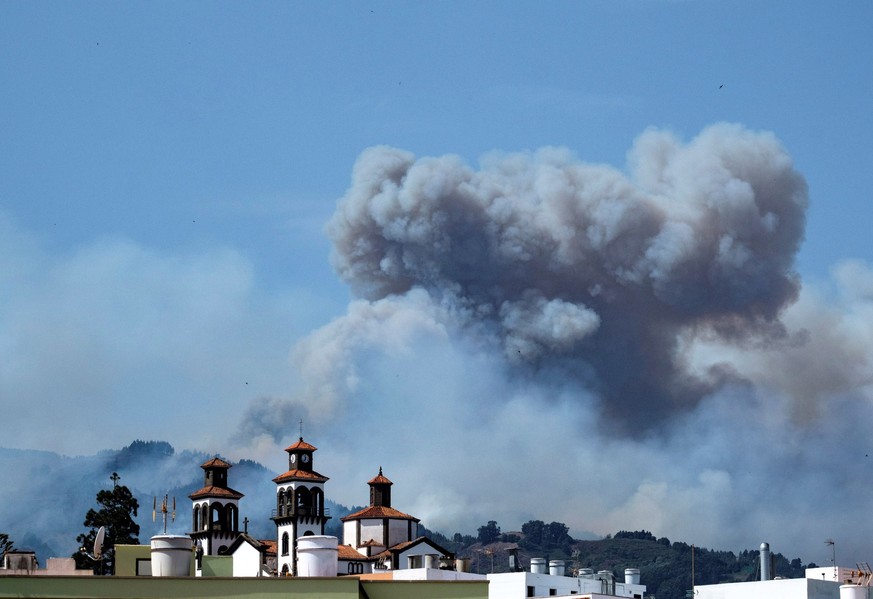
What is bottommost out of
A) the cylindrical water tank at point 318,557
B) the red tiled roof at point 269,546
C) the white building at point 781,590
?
the white building at point 781,590

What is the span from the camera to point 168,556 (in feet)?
109

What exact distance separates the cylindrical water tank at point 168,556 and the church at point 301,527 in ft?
239

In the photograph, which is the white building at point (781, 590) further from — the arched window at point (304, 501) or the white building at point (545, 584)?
the arched window at point (304, 501)

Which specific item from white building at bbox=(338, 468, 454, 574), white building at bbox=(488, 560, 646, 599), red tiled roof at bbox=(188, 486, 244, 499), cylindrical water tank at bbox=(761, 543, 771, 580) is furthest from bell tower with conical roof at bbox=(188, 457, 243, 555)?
cylindrical water tank at bbox=(761, 543, 771, 580)

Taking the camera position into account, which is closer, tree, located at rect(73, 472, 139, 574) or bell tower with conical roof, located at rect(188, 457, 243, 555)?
tree, located at rect(73, 472, 139, 574)

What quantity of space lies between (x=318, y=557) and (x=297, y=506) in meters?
81.0

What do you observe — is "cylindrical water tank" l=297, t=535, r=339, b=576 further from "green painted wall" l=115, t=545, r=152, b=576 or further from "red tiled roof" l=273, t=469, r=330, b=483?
"red tiled roof" l=273, t=469, r=330, b=483

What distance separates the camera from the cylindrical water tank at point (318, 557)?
110ft

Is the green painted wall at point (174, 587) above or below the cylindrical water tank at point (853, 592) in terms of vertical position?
above

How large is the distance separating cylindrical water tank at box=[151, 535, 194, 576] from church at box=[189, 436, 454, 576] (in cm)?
7295

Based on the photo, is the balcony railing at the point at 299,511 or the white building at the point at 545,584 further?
the balcony railing at the point at 299,511

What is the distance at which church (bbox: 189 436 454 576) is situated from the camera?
109m

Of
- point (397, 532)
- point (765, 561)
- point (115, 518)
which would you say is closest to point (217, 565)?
point (765, 561)

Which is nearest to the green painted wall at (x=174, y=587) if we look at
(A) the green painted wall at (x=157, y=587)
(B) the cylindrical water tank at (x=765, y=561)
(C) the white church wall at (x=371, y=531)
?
(A) the green painted wall at (x=157, y=587)
